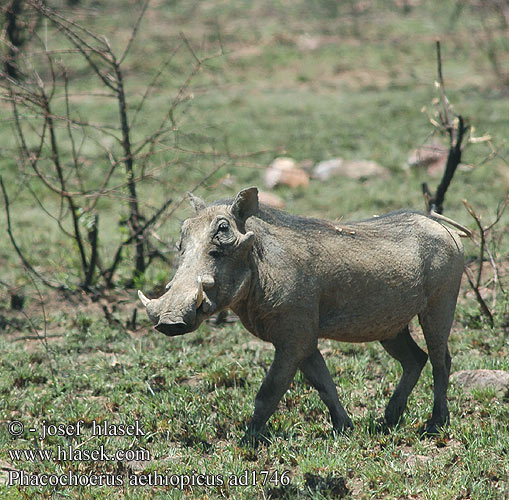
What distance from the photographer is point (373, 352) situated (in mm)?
6605

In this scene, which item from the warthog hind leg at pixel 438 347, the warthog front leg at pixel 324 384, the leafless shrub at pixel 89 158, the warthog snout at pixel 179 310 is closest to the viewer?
the warthog snout at pixel 179 310

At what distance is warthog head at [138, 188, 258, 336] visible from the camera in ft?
12.9

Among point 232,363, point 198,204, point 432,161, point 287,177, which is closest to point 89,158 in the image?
point 232,363

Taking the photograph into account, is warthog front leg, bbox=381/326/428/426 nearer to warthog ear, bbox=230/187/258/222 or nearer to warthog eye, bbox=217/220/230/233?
warthog ear, bbox=230/187/258/222

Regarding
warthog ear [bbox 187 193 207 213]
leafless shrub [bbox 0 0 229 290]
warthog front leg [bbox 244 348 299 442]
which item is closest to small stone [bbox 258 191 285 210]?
leafless shrub [bbox 0 0 229 290]

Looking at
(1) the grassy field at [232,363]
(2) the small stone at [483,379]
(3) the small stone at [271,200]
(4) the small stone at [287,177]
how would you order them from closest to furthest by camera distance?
(1) the grassy field at [232,363] → (2) the small stone at [483,379] → (3) the small stone at [271,200] → (4) the small stone at [287,177]

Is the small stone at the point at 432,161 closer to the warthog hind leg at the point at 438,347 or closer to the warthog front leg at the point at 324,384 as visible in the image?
the warthog hind leg at the point at 438,347

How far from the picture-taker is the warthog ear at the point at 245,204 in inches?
170

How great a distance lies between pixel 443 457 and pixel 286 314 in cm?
128

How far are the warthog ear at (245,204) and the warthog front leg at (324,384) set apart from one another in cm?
104

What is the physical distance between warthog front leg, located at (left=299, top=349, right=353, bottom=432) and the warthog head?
79 cm

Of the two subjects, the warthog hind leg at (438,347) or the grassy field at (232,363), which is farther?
the warthog hind leg at (438,347)

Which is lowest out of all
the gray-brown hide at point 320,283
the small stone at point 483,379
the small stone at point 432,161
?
the small stone at point 432,161

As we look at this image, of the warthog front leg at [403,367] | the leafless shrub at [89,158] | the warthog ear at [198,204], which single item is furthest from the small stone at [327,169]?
the warthog ear at [198,204]
